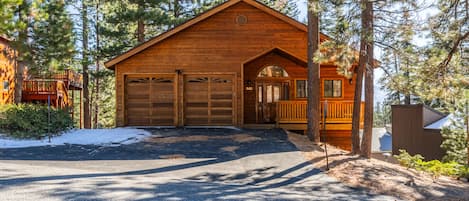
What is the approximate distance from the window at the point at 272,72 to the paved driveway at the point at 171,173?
16.9 feet

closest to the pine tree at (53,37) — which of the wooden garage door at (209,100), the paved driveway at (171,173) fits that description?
the wooden garage door at (209,100)

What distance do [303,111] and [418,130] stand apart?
5019mm

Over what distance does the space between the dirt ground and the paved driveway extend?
45 centimetres

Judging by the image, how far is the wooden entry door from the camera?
59.9 feet

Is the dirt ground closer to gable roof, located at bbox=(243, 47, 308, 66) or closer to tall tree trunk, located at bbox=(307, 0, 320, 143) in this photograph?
tall tree trunk, located at bbox=(307, 0, 320, 143)

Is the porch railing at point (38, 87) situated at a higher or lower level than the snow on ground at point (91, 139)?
higher

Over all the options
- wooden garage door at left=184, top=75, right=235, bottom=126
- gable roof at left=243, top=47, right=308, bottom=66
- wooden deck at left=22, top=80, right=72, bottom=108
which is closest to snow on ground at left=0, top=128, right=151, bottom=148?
wooden garage door at left=184, top=75, right=235, bottom=126

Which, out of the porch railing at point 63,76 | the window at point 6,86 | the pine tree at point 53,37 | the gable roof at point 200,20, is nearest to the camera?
the gable roof at point 200,20

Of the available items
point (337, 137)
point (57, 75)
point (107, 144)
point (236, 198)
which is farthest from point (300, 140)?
point (57, 75)

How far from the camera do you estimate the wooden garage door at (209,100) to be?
56.6ft

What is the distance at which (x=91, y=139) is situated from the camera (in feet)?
44.4

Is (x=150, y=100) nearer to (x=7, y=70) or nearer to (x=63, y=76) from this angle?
(x=7, y=70)

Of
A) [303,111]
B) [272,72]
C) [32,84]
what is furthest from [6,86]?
[303,111]

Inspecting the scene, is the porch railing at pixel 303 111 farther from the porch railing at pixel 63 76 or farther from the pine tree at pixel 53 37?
the porch railing at pixel 63 76
